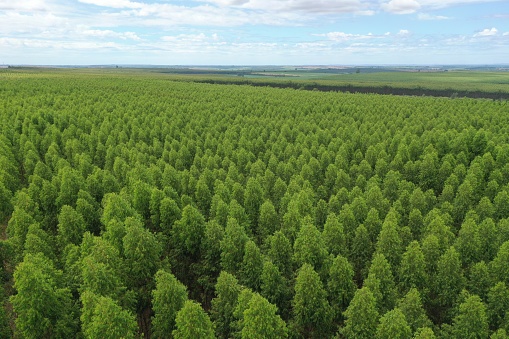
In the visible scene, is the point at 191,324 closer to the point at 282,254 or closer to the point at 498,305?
the point at 282,254

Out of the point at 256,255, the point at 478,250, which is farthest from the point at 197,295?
the point at 478,250

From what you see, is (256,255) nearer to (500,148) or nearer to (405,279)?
(405,279)

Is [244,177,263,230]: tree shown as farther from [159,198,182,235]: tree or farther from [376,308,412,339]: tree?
[376,308,412,339]: tree

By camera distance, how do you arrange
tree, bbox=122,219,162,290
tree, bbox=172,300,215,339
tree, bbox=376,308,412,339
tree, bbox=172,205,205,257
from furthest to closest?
tree, bbox=172,205,205,257
tree, bbox=122,219,162,290
tree, bbox=376,308,412,339
tree, bbox=172,300,215,339

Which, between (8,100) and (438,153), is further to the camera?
(8,100)

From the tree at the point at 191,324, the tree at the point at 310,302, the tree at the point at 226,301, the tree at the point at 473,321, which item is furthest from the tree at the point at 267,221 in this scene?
the tree at the point at 473,321

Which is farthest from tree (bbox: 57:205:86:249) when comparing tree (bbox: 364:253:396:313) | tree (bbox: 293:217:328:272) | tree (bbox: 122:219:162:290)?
tree (bbox: 364:253:396:313)
